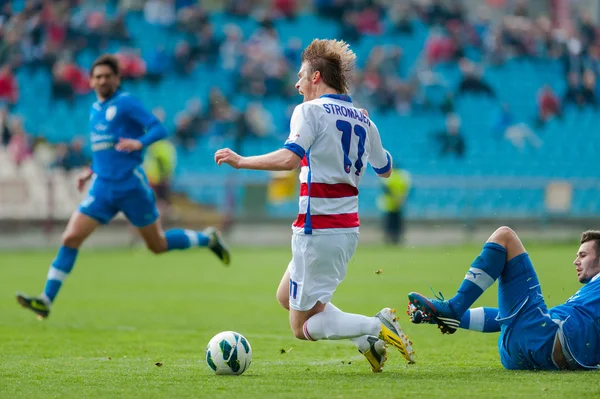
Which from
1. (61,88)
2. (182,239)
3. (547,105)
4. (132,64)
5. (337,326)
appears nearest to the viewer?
(337,326)

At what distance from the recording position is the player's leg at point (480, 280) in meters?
5.72

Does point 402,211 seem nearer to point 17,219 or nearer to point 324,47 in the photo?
point 17,219

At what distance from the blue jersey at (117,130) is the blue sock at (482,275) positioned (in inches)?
177

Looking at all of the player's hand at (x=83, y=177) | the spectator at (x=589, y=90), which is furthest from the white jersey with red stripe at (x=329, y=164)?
the spectator at (x=589, y=90)

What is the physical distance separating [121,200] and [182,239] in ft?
3.84

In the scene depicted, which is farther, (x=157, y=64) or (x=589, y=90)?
(x=589, y=90)

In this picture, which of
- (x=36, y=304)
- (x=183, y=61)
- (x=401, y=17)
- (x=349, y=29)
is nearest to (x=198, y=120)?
(x=183, y=61)

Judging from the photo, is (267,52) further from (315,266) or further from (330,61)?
(315,266)

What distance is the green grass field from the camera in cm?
530

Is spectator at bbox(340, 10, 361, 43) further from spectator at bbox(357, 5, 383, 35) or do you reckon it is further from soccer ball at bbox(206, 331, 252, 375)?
soccer ball at bbox(206, 331, 252, 375)

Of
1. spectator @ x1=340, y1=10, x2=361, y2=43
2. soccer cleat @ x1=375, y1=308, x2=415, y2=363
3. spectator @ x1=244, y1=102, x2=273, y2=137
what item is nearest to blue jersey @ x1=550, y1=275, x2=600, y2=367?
soccer cleat @ x1=375, y1=308, x2=415, y2=363

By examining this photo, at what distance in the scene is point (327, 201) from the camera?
231 inches

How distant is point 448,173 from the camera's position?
26.5 m

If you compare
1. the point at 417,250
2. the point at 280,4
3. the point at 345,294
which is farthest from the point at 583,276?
the point at 280,4
